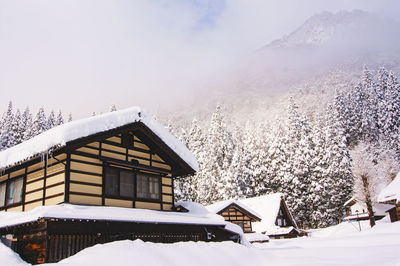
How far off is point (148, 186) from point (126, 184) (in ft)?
4.81

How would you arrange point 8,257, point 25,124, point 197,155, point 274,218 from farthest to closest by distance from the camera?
point 25,124 → point 197,155 → point 274,218 → point 8,257

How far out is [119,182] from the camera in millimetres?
15508

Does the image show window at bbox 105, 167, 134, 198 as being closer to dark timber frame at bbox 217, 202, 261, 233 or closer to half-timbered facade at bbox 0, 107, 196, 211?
half-timbered facade at bbox 0, 107, 196, 211

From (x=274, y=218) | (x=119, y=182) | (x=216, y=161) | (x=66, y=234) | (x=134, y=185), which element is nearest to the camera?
(x=66, y=234)

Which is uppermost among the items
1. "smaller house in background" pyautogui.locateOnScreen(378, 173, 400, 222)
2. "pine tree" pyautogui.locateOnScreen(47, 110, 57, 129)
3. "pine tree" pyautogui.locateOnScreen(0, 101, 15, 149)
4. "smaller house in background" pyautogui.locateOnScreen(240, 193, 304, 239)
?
"pine tree" pyautogui.locateOnScreen(47, 110, 57, 129)

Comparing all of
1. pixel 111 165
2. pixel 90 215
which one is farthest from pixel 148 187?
pixel 90 215

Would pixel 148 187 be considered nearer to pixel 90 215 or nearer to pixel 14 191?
pixel 90 215

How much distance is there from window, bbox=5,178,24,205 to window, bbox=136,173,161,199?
539cm

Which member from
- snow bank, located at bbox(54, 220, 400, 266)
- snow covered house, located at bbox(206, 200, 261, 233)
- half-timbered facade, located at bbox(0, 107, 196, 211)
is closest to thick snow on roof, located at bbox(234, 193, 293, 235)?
snow covered house, located at bbox(206, 200, 261, 233)

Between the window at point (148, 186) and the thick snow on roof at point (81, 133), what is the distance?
6.27ft

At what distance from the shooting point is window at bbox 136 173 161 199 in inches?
651

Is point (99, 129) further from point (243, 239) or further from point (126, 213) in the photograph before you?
point (243, 239)

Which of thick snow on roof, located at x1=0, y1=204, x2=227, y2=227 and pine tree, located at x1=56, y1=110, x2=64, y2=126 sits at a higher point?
pine tree, located at x1=56, y1=110, x2=64, y2=126

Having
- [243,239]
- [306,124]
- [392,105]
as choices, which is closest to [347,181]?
[306,124]
